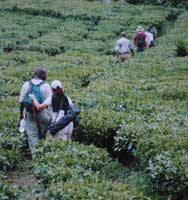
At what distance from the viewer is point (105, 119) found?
1089 cm

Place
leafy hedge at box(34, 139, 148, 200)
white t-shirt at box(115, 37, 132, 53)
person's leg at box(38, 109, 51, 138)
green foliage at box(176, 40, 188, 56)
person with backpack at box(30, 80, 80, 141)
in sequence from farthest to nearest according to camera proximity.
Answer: green foliage at box(176, 40, 188, 56) < white t-shirt at box(115, 37, 132, 53) < person's leg at box(38, 109, 51, 138) < person with backpack at box(30, 80, 80, 141) < leafy hedge at box(34, 139, 148, 200)

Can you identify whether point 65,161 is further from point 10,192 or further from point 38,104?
point 38,104

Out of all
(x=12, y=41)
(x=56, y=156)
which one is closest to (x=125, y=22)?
(x=12, y=41)

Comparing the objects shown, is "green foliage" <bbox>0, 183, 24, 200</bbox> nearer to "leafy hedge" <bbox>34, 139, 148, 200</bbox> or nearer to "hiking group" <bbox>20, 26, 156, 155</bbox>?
"leafy hedge" <bbox>34, 139, 148, 200</bbox>

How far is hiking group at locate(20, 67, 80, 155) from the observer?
372 inches

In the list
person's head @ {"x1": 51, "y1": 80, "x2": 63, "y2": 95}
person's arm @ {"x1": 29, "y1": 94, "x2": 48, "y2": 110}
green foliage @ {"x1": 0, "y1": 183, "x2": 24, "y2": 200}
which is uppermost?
person's head @ {"x1": 51, "y1": 80, "x2": 63, "y2": 95}

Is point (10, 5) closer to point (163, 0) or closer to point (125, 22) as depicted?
point (125, 22)

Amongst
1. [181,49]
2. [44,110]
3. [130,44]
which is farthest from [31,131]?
[181,49]

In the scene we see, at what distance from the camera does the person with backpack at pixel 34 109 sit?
9484 mm

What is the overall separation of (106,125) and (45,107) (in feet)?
5.78

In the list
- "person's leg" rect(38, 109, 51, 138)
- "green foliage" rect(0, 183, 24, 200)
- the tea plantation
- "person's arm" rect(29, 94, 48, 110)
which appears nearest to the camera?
"green foliage" rect(0, 183, 24, 200)

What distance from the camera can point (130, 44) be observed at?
65.8ft

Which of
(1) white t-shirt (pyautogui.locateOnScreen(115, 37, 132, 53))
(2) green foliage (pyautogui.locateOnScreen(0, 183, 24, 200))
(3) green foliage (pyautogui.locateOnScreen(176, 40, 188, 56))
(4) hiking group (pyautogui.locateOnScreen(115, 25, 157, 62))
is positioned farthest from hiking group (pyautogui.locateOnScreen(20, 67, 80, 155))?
(3) green foliage (pyautogui.locateOnScreen(176, 40, 188, 56))

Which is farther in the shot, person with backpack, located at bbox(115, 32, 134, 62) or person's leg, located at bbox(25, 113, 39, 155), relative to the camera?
person with backpack, located at bbox(115, 32, 134, 62)
